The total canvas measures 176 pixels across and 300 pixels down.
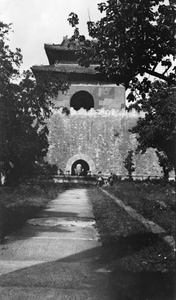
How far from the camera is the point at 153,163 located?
26391 millimetres

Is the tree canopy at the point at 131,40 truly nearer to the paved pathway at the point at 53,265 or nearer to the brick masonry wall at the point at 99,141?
the paved pathway at the point at 53,265

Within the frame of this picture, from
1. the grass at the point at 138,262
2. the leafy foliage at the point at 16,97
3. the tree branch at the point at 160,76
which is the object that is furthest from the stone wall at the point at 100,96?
the tree branch at the point at 160,76

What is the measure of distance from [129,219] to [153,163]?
64.5 ft

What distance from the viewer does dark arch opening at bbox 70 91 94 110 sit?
2984 centimetres

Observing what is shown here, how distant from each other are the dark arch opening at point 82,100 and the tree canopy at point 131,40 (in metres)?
24.2

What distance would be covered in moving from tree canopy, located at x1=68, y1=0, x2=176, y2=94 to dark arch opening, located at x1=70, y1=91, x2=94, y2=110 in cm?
2420

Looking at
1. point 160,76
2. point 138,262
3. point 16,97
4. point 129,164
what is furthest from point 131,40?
point 129,164

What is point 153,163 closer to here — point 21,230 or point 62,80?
point 62,80

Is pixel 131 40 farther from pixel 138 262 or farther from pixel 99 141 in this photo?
pixel 99 141

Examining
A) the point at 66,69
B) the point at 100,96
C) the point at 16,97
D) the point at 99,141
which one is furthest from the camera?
the point at 100,96

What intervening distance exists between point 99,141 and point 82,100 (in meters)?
7.98

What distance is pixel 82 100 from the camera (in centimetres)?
3334

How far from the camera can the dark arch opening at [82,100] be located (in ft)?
97.9

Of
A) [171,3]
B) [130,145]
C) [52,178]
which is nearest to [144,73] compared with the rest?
[171,3]
